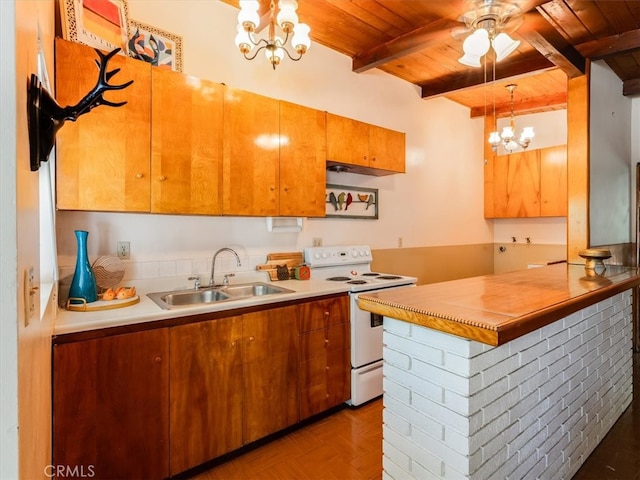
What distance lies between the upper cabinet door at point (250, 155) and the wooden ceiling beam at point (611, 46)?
100 inches

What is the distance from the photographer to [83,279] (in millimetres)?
1776

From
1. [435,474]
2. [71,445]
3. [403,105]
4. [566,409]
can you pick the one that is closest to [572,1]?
[403,105]

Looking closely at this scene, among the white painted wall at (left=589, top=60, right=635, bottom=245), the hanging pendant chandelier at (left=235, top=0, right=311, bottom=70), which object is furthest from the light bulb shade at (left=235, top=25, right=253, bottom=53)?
the white painted wall at (left=589, top=60, right=635, bottom=245)

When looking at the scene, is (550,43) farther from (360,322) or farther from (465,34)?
(360,322)

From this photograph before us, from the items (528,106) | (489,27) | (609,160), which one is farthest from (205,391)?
(528,106)

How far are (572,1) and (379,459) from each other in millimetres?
3179

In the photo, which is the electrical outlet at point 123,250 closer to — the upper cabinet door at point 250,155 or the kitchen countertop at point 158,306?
the kitchen countertop at point 158,306

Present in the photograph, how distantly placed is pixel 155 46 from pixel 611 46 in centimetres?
341

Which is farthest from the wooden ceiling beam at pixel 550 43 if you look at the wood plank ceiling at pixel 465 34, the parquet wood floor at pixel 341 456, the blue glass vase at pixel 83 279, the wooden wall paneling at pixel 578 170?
the blue glass vase at pixel 83 279

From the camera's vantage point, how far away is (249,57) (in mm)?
2689

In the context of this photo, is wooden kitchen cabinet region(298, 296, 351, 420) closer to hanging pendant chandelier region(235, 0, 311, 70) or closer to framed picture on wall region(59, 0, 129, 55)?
hanging pendant chandelier region(235, 0, 311, 70)

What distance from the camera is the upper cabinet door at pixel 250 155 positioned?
7.30 feet

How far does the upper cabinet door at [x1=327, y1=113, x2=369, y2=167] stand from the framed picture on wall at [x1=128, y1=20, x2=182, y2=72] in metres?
1.19

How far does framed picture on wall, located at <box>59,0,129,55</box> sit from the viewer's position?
1723 millimetres
